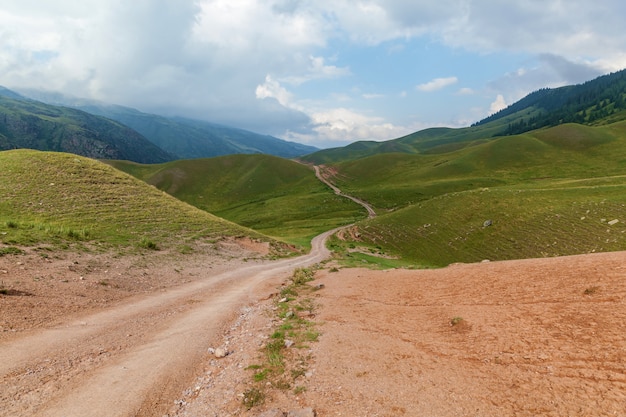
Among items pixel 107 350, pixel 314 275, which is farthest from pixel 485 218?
pixel 107 350

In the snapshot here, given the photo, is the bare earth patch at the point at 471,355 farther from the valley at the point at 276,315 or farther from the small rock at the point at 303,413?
the small rock at the point at 303,413

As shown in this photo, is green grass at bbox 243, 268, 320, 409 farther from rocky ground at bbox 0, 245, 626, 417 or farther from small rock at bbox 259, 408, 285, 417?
small rock at bbox 259, 408, 285, 417

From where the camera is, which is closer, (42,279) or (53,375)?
(53,375)

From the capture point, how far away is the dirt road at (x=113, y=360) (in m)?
8.80

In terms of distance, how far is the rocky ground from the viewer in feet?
26.9

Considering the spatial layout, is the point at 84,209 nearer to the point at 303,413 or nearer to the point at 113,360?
the point at 113,360

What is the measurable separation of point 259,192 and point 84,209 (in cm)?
10936

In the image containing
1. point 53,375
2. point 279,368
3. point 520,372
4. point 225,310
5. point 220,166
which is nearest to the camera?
point 520,372

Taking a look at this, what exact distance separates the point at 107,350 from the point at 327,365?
8469 millimetres

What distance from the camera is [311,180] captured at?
503 ft

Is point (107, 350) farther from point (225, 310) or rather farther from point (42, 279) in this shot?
point (42, 279)

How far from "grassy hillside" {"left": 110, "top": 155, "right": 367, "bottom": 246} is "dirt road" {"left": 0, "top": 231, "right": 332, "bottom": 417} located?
134 feet

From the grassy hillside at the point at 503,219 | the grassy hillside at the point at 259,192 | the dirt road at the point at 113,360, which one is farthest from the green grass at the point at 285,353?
the grassy hillside at the point at 259,192

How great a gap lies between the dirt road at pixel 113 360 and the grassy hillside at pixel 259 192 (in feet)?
134
